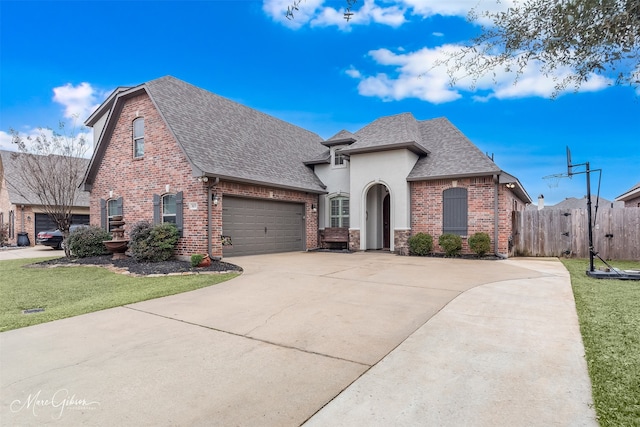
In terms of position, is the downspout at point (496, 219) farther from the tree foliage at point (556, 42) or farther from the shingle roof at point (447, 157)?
the tree foliage at point (556, 42)

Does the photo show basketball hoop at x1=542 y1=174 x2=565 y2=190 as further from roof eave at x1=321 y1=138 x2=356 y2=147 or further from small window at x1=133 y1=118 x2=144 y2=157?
small window at x1=133 y1=118 x2=144 y2=157

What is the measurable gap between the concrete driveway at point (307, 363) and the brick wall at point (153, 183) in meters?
5.61

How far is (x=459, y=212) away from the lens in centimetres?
1345

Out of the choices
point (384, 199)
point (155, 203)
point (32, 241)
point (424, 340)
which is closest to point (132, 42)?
point (155, 203)

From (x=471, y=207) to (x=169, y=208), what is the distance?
11326mm

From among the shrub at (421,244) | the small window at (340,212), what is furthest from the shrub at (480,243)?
the small window at (340,212)

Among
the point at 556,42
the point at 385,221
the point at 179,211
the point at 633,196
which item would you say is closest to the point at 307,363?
Answer: the point at 556,42

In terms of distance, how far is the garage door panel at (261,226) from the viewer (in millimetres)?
12680

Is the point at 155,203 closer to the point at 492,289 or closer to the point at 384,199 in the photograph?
the point at 384,199

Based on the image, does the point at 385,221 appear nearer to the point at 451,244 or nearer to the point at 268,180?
the point at 451,244

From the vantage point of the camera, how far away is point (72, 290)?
24.7 ft

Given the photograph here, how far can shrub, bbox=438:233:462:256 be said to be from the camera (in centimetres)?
1302

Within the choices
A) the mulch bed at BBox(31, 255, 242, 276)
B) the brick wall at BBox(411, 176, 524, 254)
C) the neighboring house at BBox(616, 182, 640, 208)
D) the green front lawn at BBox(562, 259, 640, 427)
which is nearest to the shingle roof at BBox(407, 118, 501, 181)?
the brick wall at BBox(411, 176, 524, 254)

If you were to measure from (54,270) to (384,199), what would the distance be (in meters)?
13.1
